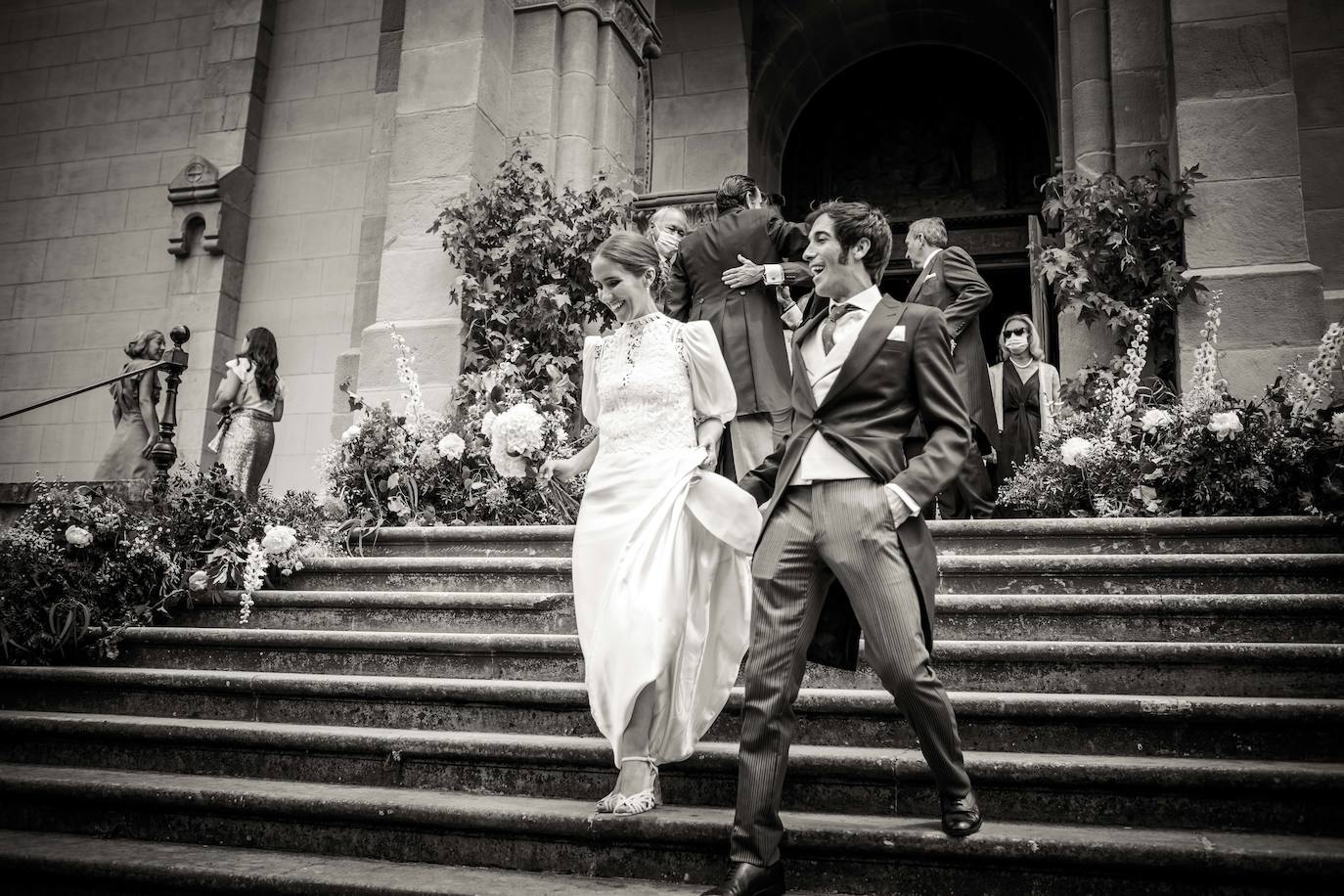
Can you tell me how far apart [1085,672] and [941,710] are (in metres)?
1.32

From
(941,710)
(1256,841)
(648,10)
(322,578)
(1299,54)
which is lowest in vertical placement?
(1256,841)

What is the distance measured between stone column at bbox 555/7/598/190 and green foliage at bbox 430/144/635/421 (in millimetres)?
1011

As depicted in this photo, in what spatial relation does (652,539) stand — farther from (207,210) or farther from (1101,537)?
(207,210)

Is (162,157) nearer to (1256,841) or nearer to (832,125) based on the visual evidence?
(832,125)

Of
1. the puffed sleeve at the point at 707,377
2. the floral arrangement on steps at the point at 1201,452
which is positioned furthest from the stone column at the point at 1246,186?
the puffed sleeve at the point at 707,377

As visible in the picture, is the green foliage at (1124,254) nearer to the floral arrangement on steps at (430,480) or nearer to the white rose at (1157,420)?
the white rose at (1157,420)

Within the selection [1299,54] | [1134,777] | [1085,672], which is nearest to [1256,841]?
[1134,777]

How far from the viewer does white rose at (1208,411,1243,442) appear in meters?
5.57

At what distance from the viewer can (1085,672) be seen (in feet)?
13.2

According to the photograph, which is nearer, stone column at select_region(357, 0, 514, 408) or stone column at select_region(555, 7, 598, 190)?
stone column at select_region(357, 0, 514, 408)

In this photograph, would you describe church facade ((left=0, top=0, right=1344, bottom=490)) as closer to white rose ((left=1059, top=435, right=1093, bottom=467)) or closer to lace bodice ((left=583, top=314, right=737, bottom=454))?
white rose ((left=1059, top=435, right=1093, bottom=467))

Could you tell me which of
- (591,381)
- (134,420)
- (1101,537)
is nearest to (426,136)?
(134,420)

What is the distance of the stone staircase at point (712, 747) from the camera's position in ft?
10.7

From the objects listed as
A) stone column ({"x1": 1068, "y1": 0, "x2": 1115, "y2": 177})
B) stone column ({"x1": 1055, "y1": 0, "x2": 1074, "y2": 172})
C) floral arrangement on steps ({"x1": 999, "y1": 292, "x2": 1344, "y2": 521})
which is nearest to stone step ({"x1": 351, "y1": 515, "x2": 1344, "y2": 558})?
floral arrangement on steps ({"x1": 999, "y1": 292, "x2": 1344, "y2": 521})
